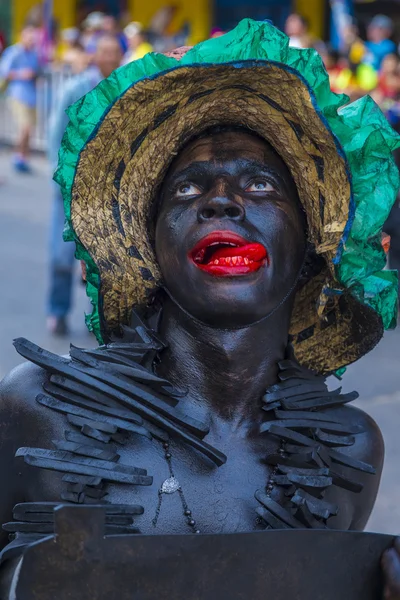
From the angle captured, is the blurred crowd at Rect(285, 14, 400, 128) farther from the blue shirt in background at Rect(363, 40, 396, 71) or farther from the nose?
the nose

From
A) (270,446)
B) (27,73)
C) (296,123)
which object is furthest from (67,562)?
(27,73)

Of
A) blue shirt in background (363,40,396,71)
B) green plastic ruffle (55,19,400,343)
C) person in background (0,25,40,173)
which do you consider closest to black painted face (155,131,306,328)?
green plastic ruffle (55,19,400,343)

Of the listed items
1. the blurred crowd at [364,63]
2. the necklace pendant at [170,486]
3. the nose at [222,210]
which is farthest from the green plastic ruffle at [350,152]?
the blurred crowd at [364,63]

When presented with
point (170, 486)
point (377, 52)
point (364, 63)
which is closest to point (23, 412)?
point (170, 486)

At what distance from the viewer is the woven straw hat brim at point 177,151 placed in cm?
235

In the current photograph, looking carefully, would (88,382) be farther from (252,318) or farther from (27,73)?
(27,73)

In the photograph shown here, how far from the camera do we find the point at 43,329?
768 centimetres

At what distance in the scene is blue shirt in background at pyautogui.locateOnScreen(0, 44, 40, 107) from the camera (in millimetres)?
15062

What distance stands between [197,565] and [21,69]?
13.9 meters

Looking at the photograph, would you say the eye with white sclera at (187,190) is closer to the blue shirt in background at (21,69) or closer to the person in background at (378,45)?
the person in background at (378,45)

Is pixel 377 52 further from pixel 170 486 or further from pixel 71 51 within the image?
pixel 170 486

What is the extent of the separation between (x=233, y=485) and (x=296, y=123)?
78 cm

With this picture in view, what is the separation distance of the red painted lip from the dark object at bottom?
567 millimetres

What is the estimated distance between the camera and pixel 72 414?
7.38ft
